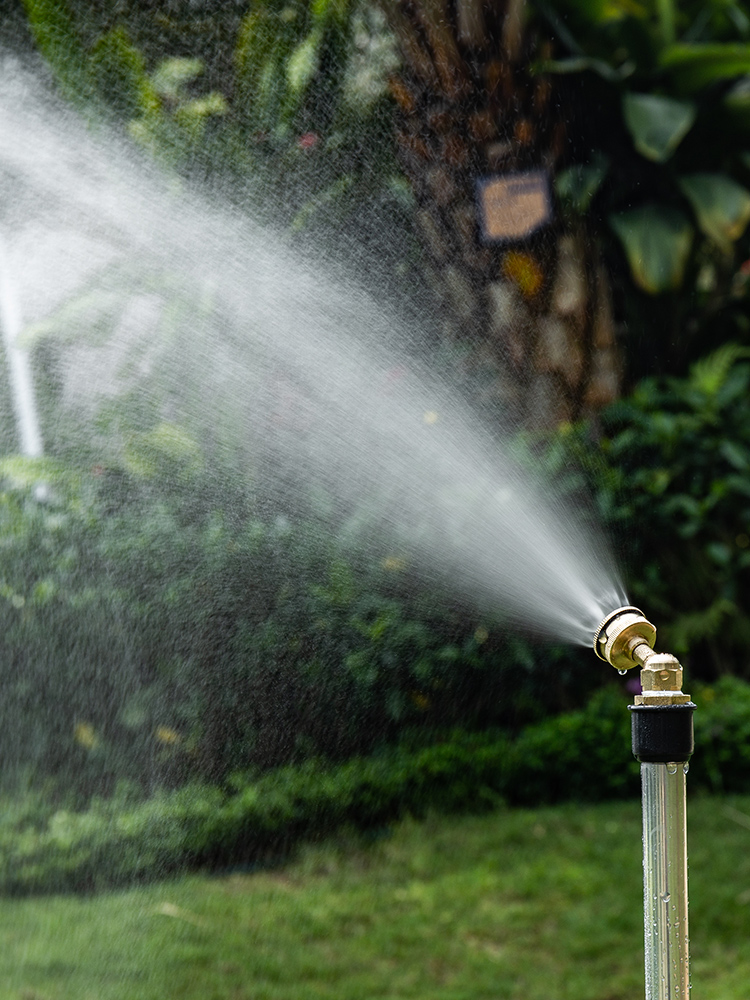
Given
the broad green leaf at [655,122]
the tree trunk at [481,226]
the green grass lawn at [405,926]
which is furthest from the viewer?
the broad green leaf at [655,122]

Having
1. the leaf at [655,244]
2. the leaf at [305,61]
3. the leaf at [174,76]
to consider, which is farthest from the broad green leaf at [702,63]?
the leaf at [174,76]

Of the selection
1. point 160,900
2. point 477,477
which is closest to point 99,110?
point 477,477

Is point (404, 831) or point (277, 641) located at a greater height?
point (277, 641)

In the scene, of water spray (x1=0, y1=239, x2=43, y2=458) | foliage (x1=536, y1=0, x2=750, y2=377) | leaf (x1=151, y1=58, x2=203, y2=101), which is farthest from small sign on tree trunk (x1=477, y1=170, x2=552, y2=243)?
water spray (x1=0, y1=239, x2=43, y2=458)

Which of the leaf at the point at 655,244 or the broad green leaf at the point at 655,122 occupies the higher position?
the broad green leaf at the point at 655,122

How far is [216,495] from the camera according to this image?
9.45 feet

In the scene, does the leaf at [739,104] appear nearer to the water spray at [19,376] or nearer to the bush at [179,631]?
the bush at [179,631]

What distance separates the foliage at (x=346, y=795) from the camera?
9.11 ft

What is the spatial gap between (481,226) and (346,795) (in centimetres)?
183

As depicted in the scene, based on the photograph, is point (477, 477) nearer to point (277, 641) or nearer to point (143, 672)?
point (277, 641)

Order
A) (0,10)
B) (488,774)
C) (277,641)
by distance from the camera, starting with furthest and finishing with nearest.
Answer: (488,774) → (0,10) → (277,641)

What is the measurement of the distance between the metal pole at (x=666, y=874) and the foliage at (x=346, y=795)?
1922 mm

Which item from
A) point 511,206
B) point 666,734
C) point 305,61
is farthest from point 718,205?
point 666,734

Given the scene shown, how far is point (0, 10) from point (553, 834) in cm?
277
